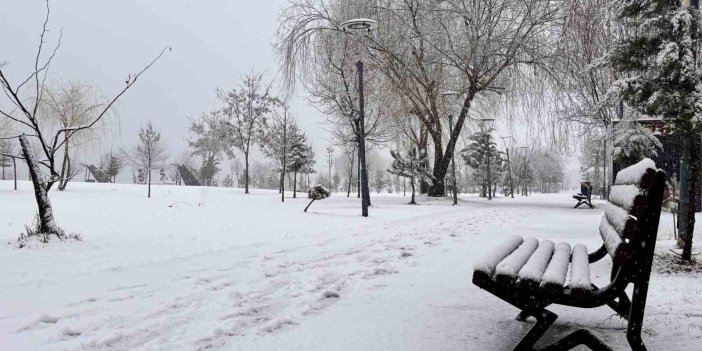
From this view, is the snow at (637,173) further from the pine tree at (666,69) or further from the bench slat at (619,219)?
the pine tree at (666,69)

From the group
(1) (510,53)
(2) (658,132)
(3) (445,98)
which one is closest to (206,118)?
(3) (445,98)

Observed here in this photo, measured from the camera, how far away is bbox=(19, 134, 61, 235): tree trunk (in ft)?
20.5

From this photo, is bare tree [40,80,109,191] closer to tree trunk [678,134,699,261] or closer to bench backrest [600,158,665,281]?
tree trunk [678,134,699,261]

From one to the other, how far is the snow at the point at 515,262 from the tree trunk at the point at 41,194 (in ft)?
20.4

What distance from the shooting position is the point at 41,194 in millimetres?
6285

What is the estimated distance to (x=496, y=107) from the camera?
22.9 metres

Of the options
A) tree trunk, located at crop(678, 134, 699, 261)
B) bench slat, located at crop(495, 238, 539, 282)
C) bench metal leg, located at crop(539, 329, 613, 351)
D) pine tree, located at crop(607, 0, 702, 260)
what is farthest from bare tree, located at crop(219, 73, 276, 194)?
bench metal leg, located at crop(539, 329, 613, 351)

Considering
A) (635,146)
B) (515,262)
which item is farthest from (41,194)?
(635,146)

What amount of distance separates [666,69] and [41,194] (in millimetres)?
7797

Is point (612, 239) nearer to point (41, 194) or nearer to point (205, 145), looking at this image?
point (41, 194)

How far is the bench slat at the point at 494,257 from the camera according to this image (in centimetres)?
212

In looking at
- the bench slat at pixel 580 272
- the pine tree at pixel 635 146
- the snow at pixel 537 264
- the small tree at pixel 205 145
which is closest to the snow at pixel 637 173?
the bench slat at pixel 580 272

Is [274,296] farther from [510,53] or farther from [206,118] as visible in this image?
[206,118]

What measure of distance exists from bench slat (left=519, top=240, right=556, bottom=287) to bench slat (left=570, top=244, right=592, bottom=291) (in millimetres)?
Answer: 133
